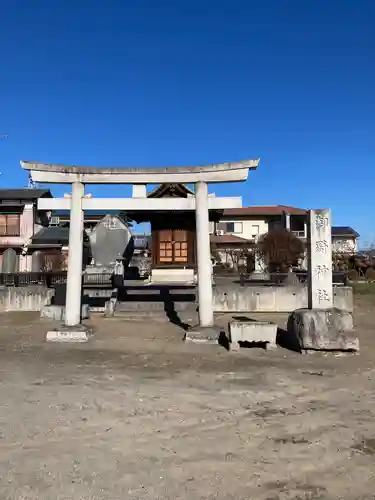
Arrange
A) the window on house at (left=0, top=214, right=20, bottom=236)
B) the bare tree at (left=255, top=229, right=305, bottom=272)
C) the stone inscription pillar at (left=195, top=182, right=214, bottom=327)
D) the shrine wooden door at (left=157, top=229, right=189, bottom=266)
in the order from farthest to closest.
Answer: the window on house at (left=0, top=214, right=20, bottom=236) → the bare tree at (left=255, top=229, right=305, bottom=272) → the shrine wooden door at (left=157, top=229, right=189, bottom=266) → the stone inscription pillar at (left=195, top=182, right=214, bottom=327)

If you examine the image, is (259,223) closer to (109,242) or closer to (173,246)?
(173,246)

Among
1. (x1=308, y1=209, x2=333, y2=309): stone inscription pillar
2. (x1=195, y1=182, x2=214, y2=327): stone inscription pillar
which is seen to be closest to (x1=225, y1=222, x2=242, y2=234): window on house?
(x1=195, y1=182, x2=214, y2=327): stone inscription pillar

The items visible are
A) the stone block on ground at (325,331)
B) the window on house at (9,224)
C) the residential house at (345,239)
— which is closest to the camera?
the stone block on ground at (325,331)

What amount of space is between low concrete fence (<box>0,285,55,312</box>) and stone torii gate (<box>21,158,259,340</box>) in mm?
6137

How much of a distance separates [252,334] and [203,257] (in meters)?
2.42

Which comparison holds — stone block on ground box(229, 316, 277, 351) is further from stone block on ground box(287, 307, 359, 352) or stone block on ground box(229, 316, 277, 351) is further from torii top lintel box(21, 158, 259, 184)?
torii top lintel box(21, 158, 259, 184)

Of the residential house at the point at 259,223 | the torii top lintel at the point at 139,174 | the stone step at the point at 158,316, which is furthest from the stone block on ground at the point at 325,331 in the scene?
the residential house at the point at 259,223

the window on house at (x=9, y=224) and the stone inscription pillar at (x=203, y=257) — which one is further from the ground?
the window on house at (x=9, y=224)

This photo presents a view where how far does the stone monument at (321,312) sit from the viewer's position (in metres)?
9.58

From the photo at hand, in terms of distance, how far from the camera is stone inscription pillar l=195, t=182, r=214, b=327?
36.7 feet

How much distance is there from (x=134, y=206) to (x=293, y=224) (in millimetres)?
44824

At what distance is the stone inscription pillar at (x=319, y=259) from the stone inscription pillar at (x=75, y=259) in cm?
610

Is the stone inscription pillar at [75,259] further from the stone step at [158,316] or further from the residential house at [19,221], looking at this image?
the residential house at [19,221]

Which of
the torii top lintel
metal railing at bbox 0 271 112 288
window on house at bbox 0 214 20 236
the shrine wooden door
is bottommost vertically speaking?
metal railing at bbox 0 271 112 288
